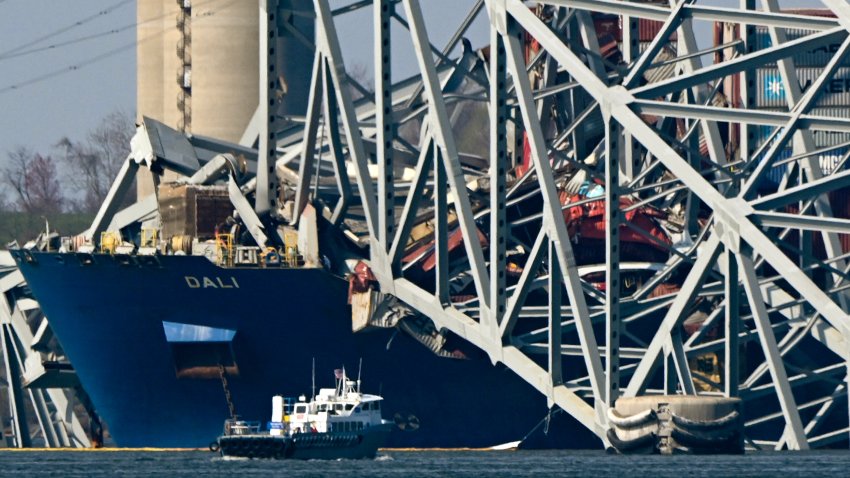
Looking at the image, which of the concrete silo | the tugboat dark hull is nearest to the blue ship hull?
the tugboat dark hull

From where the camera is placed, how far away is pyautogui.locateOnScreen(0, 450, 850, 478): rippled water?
6319 centimetres

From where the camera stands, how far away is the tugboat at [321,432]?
2766 inches

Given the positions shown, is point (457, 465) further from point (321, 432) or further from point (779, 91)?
point (779, 91)

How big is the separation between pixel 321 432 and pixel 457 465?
504 centimetres

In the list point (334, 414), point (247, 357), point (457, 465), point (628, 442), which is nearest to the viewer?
point (628, 442)

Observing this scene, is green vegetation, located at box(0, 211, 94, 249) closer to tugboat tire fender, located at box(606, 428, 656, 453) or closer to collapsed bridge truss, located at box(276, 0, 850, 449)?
collapsed bridge truss, located at box(276, 0, 850, 449)

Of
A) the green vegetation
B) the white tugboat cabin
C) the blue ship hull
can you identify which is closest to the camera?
the white tugboat cabin

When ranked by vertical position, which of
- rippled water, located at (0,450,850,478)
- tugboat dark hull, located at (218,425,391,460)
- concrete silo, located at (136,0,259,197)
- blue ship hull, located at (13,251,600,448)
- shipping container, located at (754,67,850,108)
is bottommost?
rippled water, located at (0,450,850,478)

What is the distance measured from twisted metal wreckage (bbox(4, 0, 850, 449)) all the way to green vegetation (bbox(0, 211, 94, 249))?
247 ft

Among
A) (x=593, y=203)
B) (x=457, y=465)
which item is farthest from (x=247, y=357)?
(x=593, y=203)

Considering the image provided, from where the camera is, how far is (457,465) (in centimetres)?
6781

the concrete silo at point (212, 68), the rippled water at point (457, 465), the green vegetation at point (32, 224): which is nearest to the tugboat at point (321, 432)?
the rippled water at point (457, 465)

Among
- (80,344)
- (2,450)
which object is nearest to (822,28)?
(80,344)

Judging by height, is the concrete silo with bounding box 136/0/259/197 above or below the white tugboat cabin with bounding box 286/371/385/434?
above
